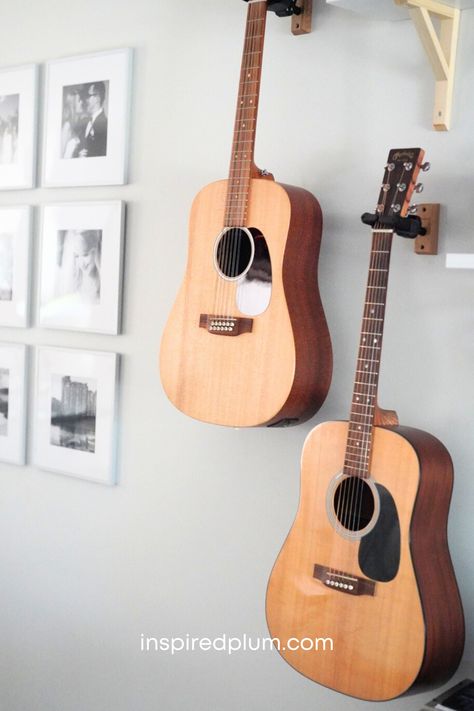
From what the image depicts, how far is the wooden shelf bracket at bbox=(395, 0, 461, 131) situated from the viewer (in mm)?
1701

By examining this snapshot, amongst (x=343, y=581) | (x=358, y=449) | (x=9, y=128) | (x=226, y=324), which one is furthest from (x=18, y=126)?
(x=343, y=581)

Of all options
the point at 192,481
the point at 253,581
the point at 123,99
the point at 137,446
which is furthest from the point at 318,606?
the point at 123,99

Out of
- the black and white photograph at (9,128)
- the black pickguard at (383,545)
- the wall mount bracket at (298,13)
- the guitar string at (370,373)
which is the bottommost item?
the black pickguard at (383,545)

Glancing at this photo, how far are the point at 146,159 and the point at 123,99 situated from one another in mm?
171

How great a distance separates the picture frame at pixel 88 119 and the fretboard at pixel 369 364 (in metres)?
0.88

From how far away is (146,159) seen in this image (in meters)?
2.32

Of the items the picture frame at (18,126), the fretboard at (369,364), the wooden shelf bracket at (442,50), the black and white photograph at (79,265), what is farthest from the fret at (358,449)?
the picture frame at (18,126)

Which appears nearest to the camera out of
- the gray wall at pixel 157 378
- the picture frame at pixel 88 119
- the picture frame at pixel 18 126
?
the gray wall at pixel 157 378

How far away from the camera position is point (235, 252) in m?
1.91

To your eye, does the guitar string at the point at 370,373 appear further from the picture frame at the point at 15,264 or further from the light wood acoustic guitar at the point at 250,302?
the picture frame at the point at 15,264

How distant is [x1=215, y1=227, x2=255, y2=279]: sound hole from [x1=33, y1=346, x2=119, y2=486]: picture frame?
575 mm

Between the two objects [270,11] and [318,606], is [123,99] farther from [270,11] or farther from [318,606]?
[318,606]

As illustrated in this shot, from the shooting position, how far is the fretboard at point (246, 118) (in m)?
1.89

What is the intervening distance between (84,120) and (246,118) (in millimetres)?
666
